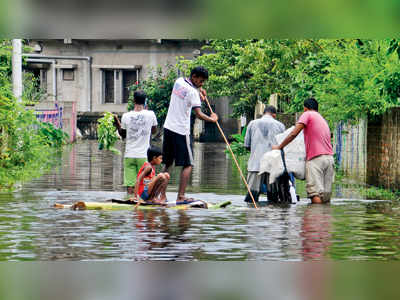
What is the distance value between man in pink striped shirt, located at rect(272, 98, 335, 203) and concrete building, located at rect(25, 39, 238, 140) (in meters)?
37.2

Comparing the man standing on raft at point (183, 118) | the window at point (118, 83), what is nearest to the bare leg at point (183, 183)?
the man standing on raft at point (183, 118)

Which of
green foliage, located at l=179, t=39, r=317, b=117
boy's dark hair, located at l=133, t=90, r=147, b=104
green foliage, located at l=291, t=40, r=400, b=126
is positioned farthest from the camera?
green foliage, located at l=179, t=39, r=317, b=117

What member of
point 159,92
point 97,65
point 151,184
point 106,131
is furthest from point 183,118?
point 97,65

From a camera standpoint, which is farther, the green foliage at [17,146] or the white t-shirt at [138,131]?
the green foliage at [17,146]

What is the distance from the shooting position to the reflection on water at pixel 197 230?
10.0 meters

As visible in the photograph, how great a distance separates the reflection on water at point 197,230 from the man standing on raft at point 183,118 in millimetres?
864

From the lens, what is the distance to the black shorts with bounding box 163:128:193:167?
1495 centimetres

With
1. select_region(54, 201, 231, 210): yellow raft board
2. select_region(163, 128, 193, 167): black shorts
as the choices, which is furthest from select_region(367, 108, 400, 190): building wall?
select_region(54, 201, 231, 210): yellow raft board

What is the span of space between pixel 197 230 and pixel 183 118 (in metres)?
3.40

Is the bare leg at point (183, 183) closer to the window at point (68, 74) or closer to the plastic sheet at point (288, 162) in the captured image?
the plastic sheet at point (288, 162)

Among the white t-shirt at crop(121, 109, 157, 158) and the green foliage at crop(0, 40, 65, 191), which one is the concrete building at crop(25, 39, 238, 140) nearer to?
the green foliage at crop(0, 40, 65, 191)

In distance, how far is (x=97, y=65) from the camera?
179ft
